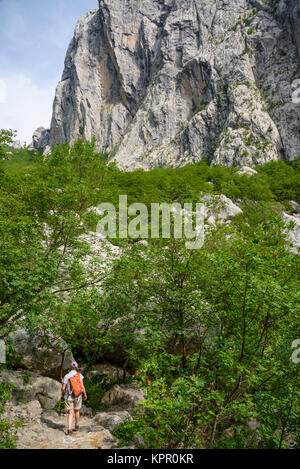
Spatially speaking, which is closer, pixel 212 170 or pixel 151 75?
pixel 212 170

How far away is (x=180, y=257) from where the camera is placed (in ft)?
24.4

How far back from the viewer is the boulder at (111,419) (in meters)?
7.96

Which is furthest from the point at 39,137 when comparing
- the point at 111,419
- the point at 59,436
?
the point at 59,436

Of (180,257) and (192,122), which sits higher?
(192,122)

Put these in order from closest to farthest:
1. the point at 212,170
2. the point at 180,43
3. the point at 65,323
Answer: the point at 65,323
the point at 212,170
the point at 180,43


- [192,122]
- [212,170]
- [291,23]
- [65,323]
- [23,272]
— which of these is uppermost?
[291,23]

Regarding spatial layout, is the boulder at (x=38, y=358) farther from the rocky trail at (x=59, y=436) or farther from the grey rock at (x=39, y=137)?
the grey rock at (x=39, y=137)

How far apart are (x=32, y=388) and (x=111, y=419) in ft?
10.4

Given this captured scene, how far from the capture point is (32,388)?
378 inches

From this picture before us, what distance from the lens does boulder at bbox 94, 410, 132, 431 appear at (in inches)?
314

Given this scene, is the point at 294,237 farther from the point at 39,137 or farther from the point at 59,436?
the point at 39,137
